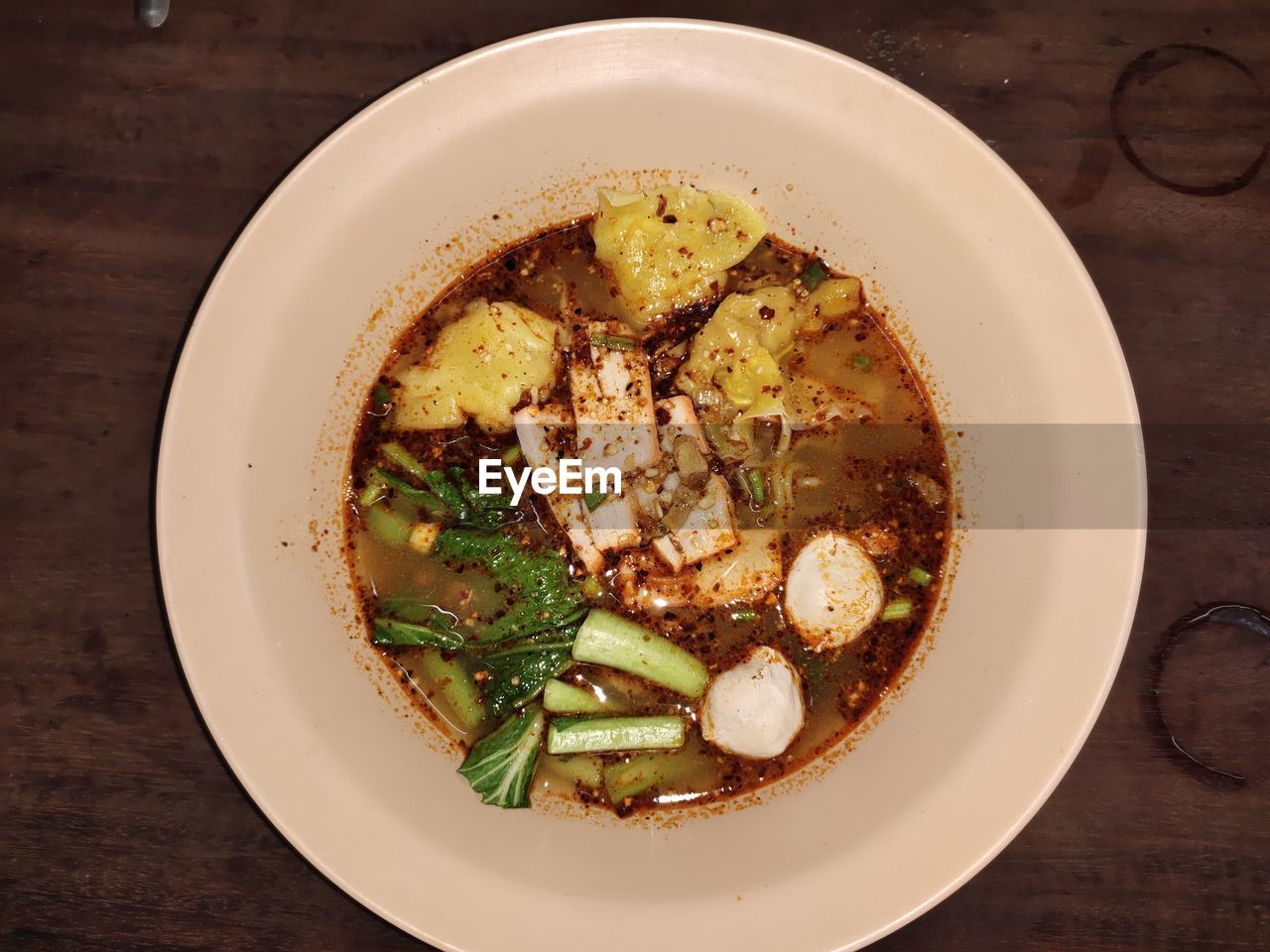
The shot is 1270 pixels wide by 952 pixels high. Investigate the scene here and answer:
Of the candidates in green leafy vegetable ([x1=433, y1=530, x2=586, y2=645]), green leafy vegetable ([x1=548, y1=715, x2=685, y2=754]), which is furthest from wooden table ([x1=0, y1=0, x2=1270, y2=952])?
green leafy vegetable ([x1=433, y1=530, x2=586, y2=645])

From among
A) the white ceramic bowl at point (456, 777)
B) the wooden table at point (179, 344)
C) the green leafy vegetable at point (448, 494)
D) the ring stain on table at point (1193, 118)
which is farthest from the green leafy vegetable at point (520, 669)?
the ring stain on table at point (1193, 118)

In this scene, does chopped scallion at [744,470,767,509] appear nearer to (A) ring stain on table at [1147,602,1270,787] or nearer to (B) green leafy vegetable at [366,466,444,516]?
(B) green leafy vegetable at [366,466,444,516]

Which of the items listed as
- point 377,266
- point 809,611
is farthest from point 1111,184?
point 377,266

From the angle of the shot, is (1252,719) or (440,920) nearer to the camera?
(440,920)

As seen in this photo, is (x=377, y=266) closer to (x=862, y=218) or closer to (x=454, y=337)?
(x=454, y=337)

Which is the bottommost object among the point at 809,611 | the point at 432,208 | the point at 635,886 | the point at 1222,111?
the point at 635,886

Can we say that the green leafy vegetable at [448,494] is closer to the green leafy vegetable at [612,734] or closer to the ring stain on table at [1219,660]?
the green leafy vegetable at [612,734]

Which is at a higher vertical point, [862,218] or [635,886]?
[862,218]

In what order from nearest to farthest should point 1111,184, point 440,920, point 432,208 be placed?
1. point 440,920
2. point 432,208
3. point 1111,184
